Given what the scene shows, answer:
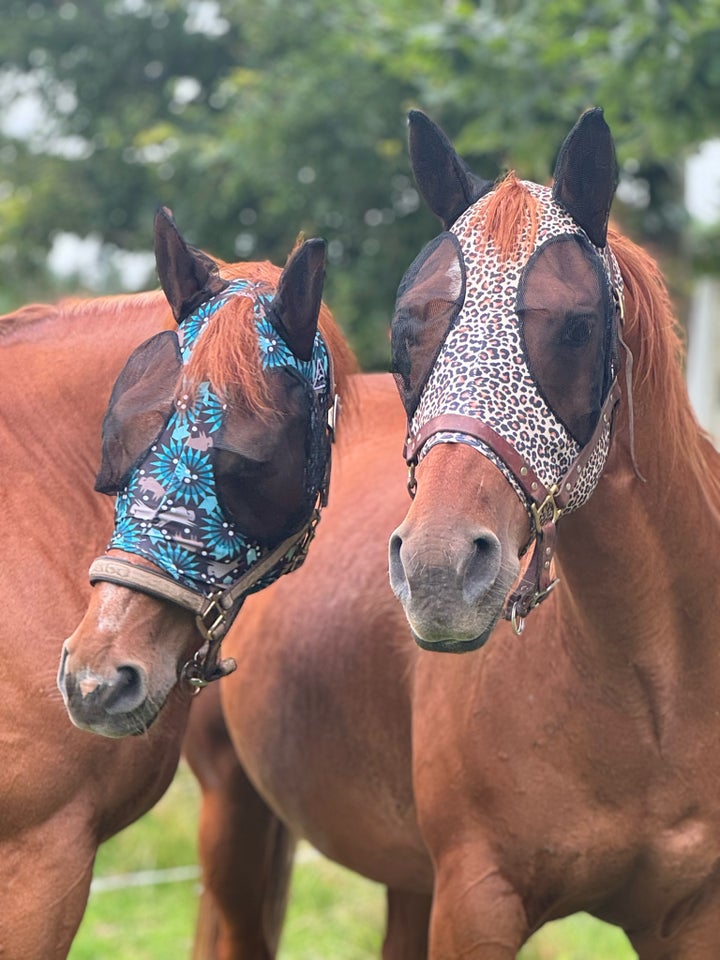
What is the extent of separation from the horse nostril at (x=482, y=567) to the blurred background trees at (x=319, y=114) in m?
3.05

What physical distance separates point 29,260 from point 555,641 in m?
8.02

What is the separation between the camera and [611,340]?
2.33 metres

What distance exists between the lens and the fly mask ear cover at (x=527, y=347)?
7.34ft

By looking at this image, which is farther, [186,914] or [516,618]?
[186,914]

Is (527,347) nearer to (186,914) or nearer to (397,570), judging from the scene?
(397,570)

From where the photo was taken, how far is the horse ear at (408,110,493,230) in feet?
8.29

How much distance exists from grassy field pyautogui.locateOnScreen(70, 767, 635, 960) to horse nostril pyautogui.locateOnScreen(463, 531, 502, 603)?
10.9ft

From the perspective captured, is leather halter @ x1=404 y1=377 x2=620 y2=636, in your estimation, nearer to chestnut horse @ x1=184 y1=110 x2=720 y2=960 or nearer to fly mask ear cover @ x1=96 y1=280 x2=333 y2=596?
chestnut horse @ x1=184 y1=110 x2=720 y2=960

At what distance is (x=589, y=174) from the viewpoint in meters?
2.38

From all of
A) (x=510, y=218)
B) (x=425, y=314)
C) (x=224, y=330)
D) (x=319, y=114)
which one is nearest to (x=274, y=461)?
(x=224, y=330)

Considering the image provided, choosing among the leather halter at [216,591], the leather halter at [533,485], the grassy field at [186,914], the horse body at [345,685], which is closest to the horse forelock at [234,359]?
the leather halter at [216,591]

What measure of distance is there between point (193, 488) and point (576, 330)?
2.63ft

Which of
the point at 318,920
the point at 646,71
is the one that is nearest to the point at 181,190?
the point at 646,71

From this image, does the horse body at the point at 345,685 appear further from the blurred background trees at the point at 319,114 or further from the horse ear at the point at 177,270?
the blurred background trees at the point at 319,114
